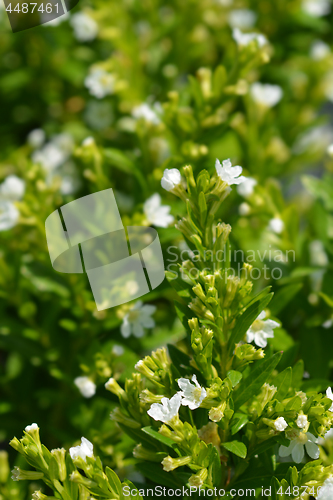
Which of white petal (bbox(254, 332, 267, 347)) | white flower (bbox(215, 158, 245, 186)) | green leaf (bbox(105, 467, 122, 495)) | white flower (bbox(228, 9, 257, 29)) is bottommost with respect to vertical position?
green leaf (bbox(105, 467, 122, 495))

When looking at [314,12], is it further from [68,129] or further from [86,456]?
[86,456]

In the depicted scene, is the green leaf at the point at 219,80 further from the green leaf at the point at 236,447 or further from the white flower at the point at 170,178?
the green leaf at the point at 236,447

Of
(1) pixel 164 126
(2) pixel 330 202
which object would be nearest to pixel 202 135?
(1) pixel 164 126

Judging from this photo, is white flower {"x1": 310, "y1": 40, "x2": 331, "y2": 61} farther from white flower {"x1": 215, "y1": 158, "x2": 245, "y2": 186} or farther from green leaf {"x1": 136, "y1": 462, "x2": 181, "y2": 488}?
green leaf {"x1": 136, "y1": 462, "x2": 181, "y2": 488}

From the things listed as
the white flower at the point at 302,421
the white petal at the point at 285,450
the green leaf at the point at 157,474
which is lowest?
the green leaf at the point at 157,474

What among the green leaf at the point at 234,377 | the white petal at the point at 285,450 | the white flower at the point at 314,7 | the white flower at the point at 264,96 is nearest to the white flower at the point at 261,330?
the green leaf at the point at 234,377

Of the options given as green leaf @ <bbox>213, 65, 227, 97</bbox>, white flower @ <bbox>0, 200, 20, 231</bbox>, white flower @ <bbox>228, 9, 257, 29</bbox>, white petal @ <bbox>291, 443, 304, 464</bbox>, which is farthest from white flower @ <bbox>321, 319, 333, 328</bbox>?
white flower @ <bbox>228, 9, 257, 29</bbox>
